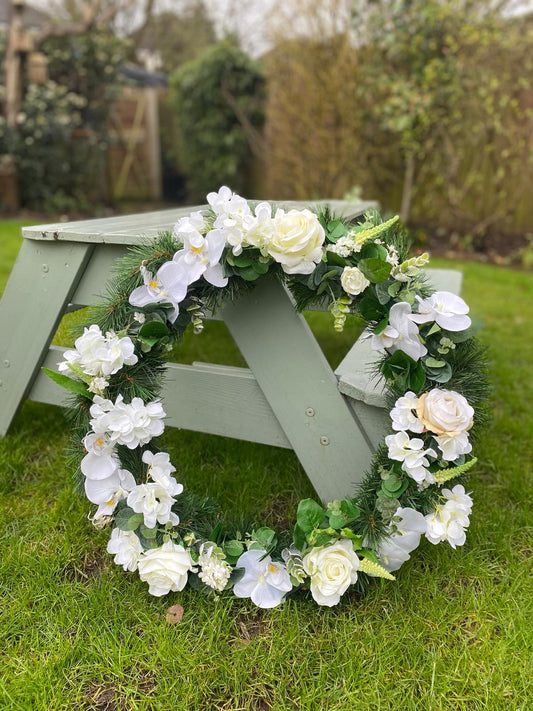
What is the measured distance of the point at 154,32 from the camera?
42.7 ft

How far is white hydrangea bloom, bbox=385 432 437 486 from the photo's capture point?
1.18m

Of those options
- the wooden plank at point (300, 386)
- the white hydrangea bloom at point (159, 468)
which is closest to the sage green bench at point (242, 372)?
the wooden plank at point (300, 386)

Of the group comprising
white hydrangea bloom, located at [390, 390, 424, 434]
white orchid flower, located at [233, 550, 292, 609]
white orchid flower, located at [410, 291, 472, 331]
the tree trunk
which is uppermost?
white orchid flower, located at [410, 291, 472, 331]

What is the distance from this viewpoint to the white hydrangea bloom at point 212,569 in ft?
4.02

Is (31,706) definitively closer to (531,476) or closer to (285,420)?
(285,420)

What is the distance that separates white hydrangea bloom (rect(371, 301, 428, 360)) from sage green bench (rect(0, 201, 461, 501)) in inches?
5.6

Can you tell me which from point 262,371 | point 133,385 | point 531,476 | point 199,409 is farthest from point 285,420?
point 531,476

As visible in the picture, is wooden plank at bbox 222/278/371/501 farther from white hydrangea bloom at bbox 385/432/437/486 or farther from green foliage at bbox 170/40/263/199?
green foliage at bbox 170/40/263/199

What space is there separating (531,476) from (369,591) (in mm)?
816

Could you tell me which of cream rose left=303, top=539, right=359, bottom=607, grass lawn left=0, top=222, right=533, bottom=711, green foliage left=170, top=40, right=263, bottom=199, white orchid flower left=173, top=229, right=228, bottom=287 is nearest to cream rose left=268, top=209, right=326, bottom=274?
white orchid flower left=173, top=229, right=228, bottom=287

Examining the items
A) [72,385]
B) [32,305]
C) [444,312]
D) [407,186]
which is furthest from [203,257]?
[407,186]

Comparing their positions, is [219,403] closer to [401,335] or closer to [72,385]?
[72,385]

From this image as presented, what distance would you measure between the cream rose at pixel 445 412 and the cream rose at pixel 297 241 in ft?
1.28

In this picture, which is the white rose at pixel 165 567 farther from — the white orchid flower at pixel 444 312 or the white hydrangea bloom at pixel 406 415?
the white orchid flower at pixel 444 312
